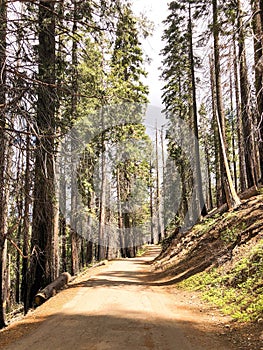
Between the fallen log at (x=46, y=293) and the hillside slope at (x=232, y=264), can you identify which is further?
the fallen log at (x=46, y=293)

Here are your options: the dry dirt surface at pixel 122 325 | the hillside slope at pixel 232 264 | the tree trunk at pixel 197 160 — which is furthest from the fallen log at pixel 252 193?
the dry dirt surface at pixel 122 325

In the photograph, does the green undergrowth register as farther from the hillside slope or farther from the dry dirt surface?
the dry dirt surface

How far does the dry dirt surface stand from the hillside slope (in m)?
0.48

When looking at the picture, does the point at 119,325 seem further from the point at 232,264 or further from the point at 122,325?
the point at 232,264

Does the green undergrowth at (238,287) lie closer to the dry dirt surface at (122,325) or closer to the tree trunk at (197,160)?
the dry dirt surface at (122,325)

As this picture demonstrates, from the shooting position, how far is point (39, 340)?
5426 millimetres

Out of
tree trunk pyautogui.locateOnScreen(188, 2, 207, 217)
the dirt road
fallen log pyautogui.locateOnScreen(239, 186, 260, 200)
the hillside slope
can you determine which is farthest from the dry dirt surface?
tree trunk pyautogui.locateOnScreen(188, 2, 207, 217)

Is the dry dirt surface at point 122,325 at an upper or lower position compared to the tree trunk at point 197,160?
lower

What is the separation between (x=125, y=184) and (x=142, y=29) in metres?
25.4

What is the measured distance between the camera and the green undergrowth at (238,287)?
6.34 meters

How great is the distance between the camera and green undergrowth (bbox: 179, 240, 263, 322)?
20.8 feet

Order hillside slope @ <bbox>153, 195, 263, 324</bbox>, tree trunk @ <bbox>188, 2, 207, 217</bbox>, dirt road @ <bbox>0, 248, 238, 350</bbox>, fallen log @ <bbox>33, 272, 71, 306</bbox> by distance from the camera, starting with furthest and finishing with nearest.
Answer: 1. tree trunk @ <bbox>188, 2, 207, 217</bbox>
2. fallen log @ <bbox>33, 272, 71, 306</bbox>
3. hillside slope @ <bbox>153, 195, 263, 324</bbox>
4. dirt road @ <bbox>0, 248, 238, 350</bbox>

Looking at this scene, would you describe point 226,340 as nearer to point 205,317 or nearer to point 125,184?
point 205,317

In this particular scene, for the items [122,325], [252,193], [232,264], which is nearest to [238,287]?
[232,264]
